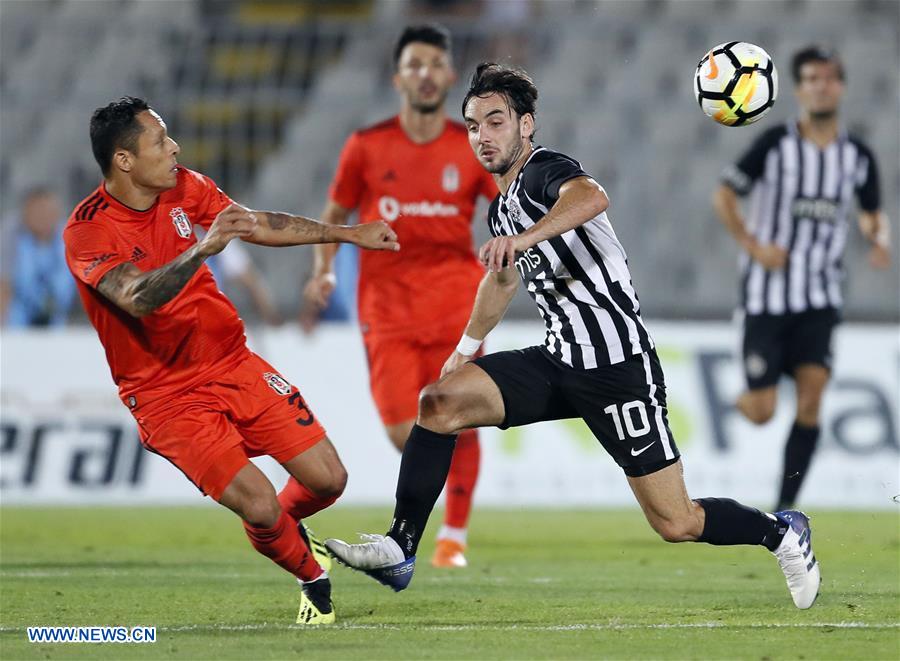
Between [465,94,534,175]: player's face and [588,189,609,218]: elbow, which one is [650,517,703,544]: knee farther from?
[465,94,534,175]: player's face

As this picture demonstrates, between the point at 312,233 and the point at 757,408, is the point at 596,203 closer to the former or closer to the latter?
the point at 312,233

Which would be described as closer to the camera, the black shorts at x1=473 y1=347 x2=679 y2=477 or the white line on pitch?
the white line on pitch

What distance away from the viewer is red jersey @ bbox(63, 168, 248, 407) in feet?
20.2

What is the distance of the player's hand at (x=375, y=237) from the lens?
591cm

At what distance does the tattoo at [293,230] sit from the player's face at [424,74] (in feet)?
8.48

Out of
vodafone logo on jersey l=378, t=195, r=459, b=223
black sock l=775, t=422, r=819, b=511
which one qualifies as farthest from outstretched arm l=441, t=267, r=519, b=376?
black sock l=775, t=422, r=819, b=511

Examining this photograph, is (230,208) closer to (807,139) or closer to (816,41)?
(807,139)

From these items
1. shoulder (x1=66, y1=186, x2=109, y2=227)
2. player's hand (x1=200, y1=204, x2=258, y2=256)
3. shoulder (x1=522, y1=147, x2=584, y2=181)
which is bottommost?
shoulder (x1=66, y1=186, x2=109, y2=227)

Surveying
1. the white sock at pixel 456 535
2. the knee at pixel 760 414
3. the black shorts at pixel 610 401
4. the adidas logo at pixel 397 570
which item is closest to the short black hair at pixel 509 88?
the black shorts at pixel 610 401

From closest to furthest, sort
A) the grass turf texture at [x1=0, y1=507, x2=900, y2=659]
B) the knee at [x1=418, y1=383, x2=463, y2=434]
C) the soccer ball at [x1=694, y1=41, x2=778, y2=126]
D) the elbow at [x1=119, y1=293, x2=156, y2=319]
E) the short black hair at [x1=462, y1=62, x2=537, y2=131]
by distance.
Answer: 1. the grass turf texture at [x1=0, y1=507, x2=900, y2=659]
2. the elbow at [x1=119, y1=293, x2=156, y2=319]
3. the knee at [x1=418, y1=383, x2=463, y2=434]
4. the short black hair at [x1=462, y1=62, x2=537, y2=131]
5. the soccer ball at [x1=694, y1=41, x2=778, y2=126]

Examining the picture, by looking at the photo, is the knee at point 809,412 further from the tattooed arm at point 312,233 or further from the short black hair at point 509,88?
the tattooed arm at point 312,233

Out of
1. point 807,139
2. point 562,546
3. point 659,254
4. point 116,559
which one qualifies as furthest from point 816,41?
point 116,559

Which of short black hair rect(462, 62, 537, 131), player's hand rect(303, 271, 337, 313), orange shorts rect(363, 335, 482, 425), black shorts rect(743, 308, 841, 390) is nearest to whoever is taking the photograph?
short black hair rect(462, 62, 537, 131)

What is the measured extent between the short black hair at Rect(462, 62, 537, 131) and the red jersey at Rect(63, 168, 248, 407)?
1333 mm
